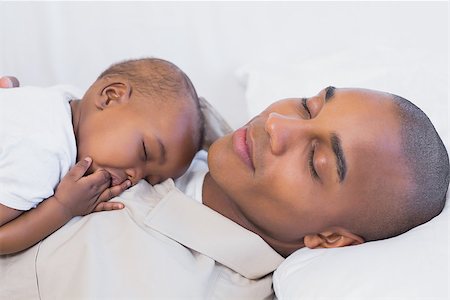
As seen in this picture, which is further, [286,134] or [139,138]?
[139,138]

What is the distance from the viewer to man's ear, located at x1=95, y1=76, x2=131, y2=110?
3.96 ft

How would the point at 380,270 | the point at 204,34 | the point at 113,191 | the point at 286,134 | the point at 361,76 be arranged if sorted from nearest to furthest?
the point at 380,270, the point at 286,134, the point at 113,191, the point at 361,76, the point at 204,34

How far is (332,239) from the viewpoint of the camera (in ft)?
3.53

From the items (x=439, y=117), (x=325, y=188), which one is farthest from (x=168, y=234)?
(x=439, y=117)

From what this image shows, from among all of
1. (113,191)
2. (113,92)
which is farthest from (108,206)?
(113,92)

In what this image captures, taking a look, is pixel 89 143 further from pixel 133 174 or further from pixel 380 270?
pixel 380 270

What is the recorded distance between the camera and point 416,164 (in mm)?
997

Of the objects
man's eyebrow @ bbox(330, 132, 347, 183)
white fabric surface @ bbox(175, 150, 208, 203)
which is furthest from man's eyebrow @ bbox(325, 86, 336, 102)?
white fabric surface @ bbox(175, 150, 208, 203)

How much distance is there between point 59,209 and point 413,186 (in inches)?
25.3

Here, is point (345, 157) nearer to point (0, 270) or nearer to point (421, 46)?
point (0, 270)

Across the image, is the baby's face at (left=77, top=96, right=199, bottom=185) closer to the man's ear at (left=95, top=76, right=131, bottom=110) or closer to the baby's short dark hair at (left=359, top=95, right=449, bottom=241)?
the man's ear at (left=95, top=76, right=131, bottom=110)

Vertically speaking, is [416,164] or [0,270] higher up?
[416,164]

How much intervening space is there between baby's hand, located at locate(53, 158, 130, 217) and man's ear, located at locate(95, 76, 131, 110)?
143 mm

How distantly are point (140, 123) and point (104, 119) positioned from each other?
0.25ft
